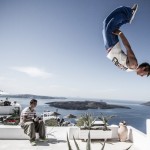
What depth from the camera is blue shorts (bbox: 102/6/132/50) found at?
3.33 metres

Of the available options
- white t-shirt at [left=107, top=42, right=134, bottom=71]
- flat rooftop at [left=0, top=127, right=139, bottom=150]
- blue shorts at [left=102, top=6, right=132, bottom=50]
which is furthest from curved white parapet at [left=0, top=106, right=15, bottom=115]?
blue shorts at [left=102, top=6, right=132, bottom=50]

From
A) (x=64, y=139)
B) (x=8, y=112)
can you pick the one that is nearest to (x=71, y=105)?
(x=8, y=112)

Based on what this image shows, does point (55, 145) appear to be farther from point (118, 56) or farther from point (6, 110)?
point (6, 110)

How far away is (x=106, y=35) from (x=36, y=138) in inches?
221

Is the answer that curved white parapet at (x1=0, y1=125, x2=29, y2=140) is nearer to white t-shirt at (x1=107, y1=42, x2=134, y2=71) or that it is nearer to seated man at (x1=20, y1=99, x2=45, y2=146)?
seated man at (x1=20, y1=99, x2=45, y2=146)

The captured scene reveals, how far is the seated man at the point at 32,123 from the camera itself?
744cm

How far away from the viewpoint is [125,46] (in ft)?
10.5

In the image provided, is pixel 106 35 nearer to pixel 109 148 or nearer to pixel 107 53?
pixel 107 53

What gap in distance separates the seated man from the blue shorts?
4.78 meters

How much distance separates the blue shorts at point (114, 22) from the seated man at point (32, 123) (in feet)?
15.7

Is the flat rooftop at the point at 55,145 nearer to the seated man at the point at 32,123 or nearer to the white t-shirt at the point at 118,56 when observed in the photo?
the seated man at the point at 32,123

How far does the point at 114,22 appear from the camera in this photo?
3.36 m

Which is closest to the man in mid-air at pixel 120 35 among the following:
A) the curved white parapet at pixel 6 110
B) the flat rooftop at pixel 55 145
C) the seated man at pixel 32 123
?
the flat rooftop at pixel 55 145

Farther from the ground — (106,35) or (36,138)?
(106,35)
